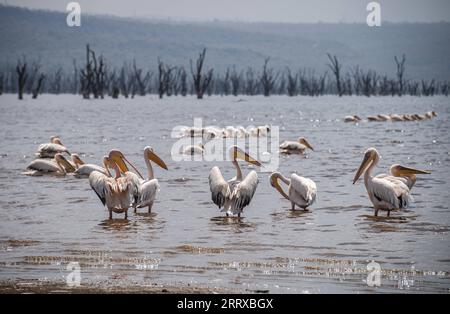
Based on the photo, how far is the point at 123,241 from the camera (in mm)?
8172

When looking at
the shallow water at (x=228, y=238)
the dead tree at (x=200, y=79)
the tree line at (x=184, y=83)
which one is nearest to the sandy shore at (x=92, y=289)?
the shallow water at (x=228, y=238)

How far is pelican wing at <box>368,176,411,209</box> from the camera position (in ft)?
30.7

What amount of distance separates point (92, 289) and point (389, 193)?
164 inches

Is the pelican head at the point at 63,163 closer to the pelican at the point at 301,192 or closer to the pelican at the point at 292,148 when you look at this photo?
the pelican at the point at 301,192

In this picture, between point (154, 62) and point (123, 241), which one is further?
point (154, 62)

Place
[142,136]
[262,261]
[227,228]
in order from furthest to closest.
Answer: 1. [142,136]
2. [227,228]
3. [262,261]

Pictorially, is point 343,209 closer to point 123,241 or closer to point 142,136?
point 123,241

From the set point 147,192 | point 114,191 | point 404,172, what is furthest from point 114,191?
point 404,172

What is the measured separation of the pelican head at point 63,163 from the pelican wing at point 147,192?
434cm

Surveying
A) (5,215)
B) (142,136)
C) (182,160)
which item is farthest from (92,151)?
(5,215)

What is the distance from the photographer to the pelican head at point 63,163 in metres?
13.7

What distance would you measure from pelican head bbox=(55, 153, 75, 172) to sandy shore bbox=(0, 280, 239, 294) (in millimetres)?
7580

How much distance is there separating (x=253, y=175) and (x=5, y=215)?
258cm
